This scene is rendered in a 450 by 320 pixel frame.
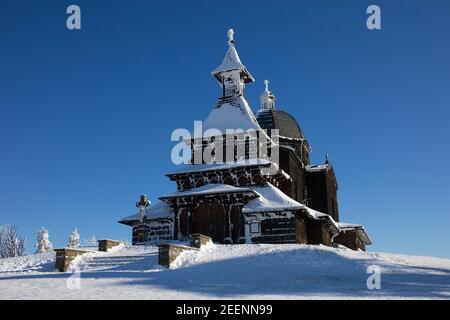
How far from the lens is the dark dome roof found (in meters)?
41.9

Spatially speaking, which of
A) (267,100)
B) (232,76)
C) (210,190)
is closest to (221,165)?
(210,190)

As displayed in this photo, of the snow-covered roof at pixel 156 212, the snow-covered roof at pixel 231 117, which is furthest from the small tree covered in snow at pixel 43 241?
the snow-covered roof at pixel 231 117

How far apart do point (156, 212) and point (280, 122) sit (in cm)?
1606

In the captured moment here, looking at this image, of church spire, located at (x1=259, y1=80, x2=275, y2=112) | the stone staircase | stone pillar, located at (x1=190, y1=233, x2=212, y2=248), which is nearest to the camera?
the stone staircase

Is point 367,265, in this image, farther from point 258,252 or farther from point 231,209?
point 231,209

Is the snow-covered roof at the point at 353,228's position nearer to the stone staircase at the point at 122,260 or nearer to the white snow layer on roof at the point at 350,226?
the white snow layer on roof at the point at 350,226

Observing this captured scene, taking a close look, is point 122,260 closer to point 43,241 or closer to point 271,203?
point 271,203

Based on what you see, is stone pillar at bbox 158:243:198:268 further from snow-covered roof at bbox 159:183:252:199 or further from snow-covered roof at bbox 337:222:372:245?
snow-covered roof at bbox 337:222:372:245

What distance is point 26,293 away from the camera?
13.2 m

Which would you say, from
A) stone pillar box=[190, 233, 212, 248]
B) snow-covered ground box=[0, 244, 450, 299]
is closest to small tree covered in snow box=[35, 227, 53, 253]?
snow-covered ground box=[0, 244, 450, 299]

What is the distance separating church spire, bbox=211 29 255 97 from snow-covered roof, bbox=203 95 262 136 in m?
1.10

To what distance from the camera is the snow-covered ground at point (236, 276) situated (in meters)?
12.7

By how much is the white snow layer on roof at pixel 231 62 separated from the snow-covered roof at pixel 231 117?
2741 millimetres

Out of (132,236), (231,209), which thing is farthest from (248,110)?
(132,236)
